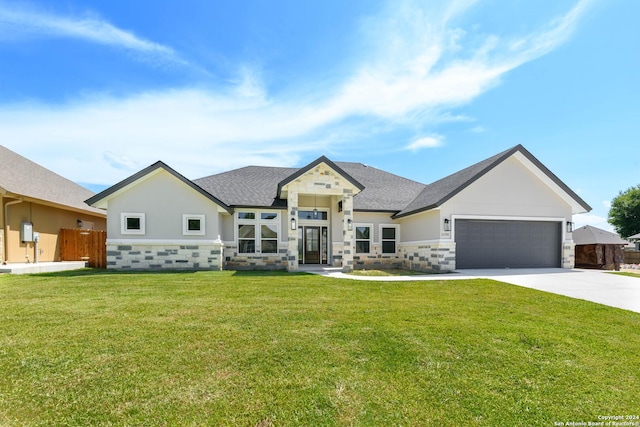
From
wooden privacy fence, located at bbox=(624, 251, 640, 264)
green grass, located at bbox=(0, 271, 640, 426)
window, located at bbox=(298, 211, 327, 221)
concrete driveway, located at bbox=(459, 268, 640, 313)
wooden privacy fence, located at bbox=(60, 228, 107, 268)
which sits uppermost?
window, located at bbox=(298, 211, 327, 221)

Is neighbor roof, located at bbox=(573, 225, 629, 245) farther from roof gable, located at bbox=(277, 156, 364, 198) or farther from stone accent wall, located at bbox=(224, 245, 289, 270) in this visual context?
stone accent wall, located at bbox=(224, 245, 289, 270)

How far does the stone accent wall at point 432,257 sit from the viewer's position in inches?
544

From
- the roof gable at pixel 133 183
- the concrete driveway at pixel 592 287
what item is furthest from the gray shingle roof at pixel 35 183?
the concrete driveway at pixel 592 287

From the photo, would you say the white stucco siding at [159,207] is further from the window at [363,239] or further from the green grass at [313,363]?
the window at [363,239]

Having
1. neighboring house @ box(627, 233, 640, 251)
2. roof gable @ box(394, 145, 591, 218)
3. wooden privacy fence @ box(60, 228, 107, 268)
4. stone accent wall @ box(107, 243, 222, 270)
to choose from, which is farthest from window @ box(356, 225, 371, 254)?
neighboring house @ box(627, 233, 640, 251)

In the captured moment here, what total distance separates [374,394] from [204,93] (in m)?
12.0

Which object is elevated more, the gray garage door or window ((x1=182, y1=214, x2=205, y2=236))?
window ((x1=182, y1=214, x2=205, y2=236))

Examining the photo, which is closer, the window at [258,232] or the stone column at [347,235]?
the stone column at [347,235]

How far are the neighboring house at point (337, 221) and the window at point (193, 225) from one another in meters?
0.04

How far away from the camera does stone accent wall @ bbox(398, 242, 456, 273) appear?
13.8 m

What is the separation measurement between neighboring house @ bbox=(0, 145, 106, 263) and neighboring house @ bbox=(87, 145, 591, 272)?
3912 mm

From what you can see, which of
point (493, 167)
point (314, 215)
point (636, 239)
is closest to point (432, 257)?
point (493, 167)

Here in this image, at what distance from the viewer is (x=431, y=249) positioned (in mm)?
14445

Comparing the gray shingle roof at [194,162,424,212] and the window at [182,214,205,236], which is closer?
the window at [182,214,205,236]
